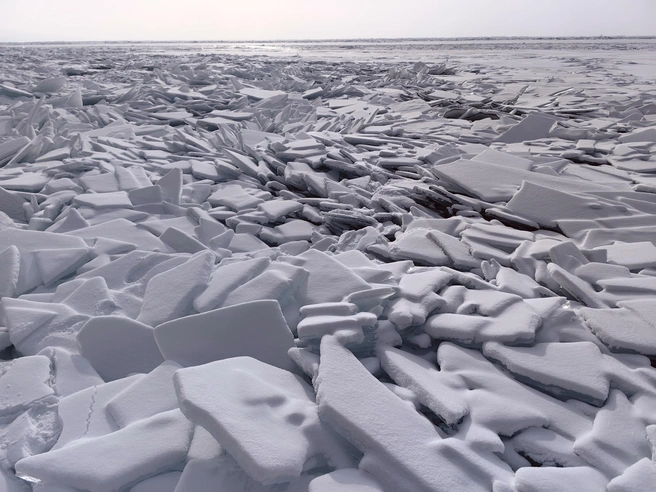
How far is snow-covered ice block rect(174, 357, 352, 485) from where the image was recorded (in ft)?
3.36

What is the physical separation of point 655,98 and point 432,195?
17.5 ft

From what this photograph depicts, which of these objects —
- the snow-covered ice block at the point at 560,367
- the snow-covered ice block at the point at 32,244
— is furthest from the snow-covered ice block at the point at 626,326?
the snow-covered ice block at the point at 32,244

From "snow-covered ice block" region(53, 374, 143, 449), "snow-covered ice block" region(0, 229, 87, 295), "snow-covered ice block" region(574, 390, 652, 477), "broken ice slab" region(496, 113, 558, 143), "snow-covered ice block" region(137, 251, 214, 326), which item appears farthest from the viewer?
"broken ice slab" region(496, 113, 558, 143)

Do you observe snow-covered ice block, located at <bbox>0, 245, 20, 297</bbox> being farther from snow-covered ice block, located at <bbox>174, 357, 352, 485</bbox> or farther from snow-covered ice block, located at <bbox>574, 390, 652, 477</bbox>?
snow-covered ice block, located at <bbox>574, 390, 652, 477</bbox>

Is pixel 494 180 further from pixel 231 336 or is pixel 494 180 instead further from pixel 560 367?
pixel 231 336

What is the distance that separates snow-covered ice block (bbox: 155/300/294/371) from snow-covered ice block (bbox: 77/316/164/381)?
0.36 ft

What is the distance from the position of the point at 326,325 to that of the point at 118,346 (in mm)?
693

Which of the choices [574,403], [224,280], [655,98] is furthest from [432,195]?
[655,98]

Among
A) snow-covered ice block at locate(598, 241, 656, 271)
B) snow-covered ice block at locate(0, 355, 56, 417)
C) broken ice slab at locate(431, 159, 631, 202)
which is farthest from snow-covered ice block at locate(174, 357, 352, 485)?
broken ice slab at locate(431, 159, 631, 202)

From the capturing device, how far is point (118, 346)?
5.18 feet

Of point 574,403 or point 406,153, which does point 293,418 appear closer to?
point 574,403

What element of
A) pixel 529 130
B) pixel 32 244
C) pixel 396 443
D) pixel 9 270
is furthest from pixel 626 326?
pixel 529 130

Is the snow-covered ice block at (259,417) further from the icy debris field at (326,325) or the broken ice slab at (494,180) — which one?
the broken ice slab at (494,180)

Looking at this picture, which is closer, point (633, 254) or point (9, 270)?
point (9, 270)
